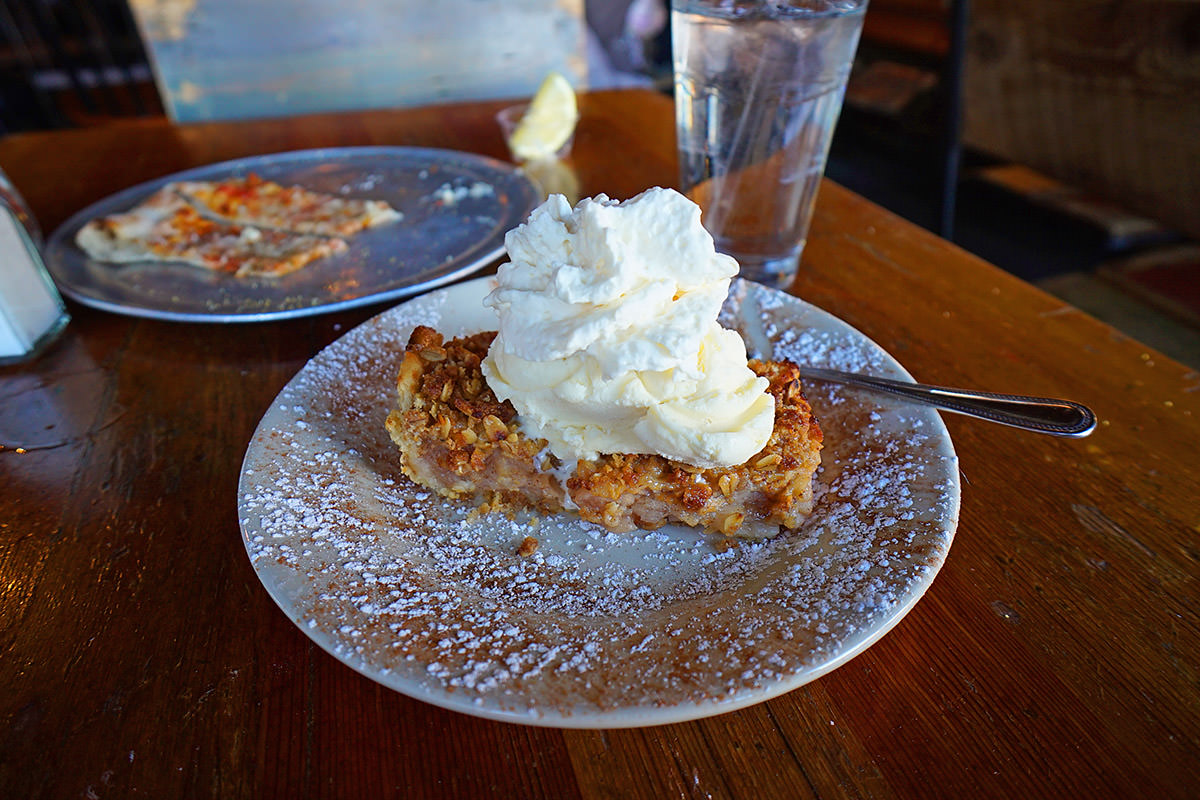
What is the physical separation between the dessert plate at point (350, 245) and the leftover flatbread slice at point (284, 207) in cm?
4

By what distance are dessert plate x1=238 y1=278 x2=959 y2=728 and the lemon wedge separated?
0.96 meters

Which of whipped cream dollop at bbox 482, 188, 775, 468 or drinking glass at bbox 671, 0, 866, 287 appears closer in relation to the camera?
whipped cream dollop at bbox 482, 188, 775, 468

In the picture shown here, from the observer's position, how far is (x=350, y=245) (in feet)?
4.49

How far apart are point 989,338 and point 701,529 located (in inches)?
23.4

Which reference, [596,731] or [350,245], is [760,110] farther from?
[596,731]

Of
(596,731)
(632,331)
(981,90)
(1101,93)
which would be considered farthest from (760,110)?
(981,90)

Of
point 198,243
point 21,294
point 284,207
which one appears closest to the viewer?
point 21,294

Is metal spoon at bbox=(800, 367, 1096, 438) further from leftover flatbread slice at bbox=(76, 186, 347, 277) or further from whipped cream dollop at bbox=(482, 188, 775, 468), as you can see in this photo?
leftover flatbread slice at bbox=(76, 186, 347, 277)

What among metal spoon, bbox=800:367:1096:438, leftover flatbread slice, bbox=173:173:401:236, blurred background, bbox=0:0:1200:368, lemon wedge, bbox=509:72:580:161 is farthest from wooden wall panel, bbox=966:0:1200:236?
leftover flatbread slice, bbox=173:173:401:236

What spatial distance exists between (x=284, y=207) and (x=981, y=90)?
10.7ft

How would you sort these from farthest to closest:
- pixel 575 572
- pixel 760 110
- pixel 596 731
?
pixel 760 110
pixel 575 572
pixel 596 731

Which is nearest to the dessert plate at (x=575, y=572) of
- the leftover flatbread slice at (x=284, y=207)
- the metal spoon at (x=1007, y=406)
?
→ the metal spoon at (x=1007, y=406)

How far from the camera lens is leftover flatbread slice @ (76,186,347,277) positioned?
1286 mm

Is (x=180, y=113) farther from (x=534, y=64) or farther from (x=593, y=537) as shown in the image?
(x=593, y=537)
